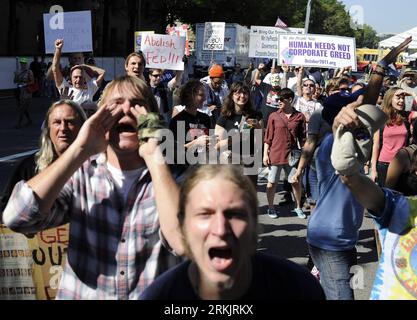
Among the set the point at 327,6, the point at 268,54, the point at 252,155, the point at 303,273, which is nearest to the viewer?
the point at 303,273

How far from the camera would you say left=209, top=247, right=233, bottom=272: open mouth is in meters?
1.81

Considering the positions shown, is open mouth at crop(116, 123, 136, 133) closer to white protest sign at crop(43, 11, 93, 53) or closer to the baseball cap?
the baseball cap

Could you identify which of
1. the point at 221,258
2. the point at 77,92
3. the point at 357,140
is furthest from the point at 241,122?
the point at 221,258

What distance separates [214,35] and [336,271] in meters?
18.9

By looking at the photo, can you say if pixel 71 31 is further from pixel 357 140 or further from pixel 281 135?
pixel 357 140

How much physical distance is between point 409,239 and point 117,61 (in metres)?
37.9

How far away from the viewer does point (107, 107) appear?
234cm

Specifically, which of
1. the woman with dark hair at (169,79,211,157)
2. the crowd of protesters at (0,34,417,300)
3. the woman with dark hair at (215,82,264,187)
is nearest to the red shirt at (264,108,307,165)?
the woman with dark hair at (215,82,264,187)

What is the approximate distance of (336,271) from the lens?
11.7ft

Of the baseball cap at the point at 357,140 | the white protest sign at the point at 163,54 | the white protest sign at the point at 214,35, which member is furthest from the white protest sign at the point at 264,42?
the baseball cap at the point at 357,140

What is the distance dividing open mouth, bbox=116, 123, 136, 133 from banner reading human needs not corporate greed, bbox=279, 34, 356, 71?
987cm

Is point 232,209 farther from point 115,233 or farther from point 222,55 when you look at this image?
point 222,55

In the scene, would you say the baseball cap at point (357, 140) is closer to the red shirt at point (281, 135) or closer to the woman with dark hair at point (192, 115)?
the woman with dark hair at point (192, 115)

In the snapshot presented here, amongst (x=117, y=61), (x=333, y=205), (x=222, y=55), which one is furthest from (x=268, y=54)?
(x=117, y=61)
